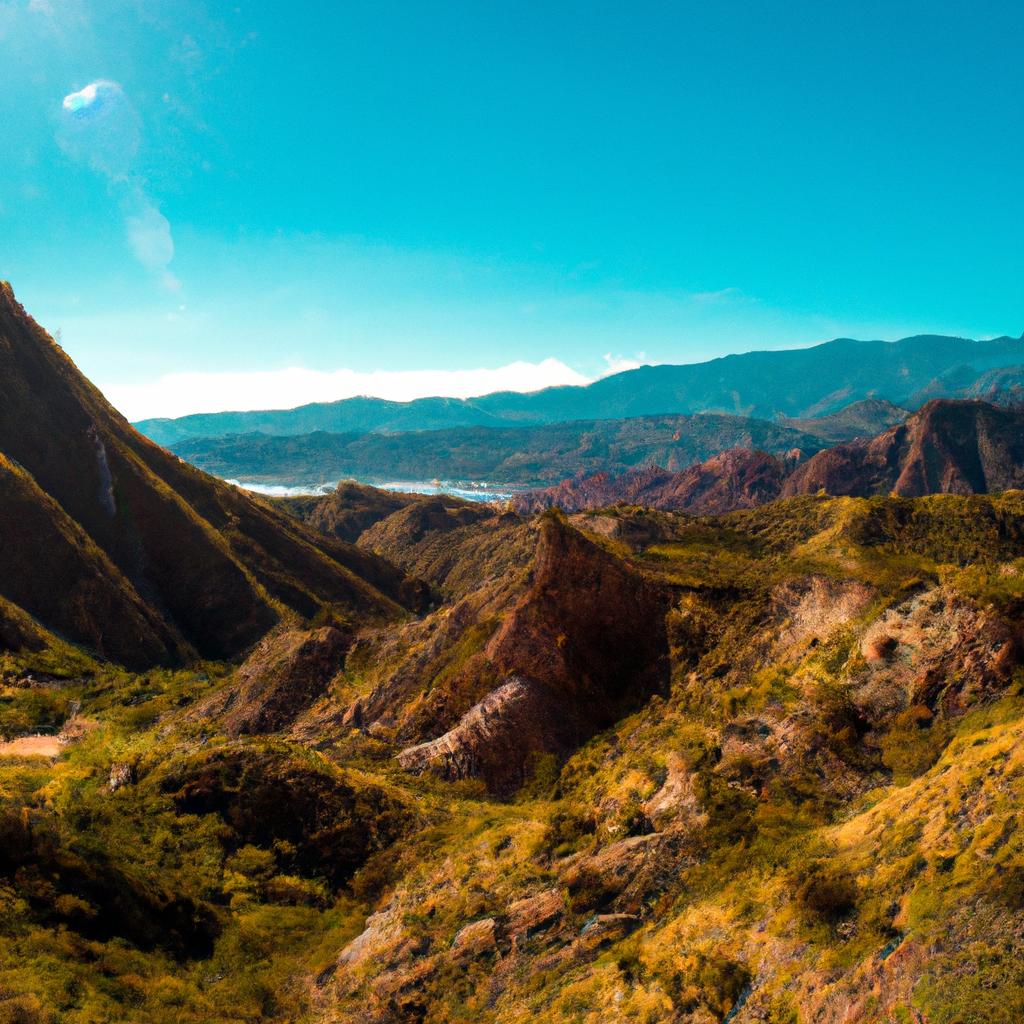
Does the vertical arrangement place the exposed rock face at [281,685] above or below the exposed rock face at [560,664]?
below

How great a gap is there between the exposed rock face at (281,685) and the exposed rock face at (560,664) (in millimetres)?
13563

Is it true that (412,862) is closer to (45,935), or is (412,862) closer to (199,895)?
(199,895)

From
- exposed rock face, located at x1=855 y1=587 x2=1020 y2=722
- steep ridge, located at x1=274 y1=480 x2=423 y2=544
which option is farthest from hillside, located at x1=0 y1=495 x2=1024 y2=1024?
steep ridge, located at x1=274 y1=480 x2=423 y2=544

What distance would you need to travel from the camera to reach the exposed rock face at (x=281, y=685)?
37594mm

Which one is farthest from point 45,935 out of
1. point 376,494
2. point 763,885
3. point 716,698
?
point 376,494

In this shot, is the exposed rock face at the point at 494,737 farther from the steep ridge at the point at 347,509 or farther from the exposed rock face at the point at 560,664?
the steep ridge at the point at 347,509

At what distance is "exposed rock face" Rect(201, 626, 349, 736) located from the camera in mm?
37594

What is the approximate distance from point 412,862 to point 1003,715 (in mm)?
17103

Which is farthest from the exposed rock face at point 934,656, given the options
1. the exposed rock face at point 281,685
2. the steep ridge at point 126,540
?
the steep ridge at point 126,540

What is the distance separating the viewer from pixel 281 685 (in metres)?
39.4

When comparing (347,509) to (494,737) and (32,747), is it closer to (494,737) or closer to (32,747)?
(32,747)

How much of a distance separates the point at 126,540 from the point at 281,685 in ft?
158

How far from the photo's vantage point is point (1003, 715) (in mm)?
13625

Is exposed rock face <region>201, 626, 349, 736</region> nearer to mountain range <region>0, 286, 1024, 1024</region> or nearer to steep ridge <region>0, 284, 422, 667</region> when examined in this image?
mountain range <region>0, 286, 1024, 1024</region>
